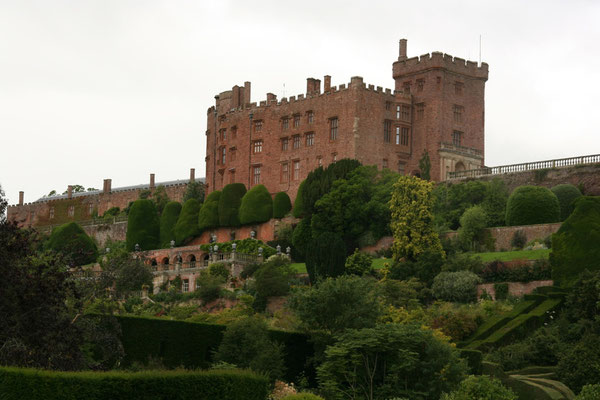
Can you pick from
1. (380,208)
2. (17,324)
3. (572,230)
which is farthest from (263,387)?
(380,208)

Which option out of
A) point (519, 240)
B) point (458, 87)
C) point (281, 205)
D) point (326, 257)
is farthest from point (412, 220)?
point (458, 87)

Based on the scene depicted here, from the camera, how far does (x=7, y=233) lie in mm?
27359

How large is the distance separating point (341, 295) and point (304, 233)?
26145 mm

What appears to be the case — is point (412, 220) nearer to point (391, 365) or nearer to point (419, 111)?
point (419, 111)

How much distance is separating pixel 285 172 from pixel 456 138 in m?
10.8

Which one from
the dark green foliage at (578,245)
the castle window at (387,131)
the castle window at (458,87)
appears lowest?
the dark green foliage at (578,245)

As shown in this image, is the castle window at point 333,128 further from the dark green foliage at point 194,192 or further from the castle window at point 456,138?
the dark green foliage at point 194,192

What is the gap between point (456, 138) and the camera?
227 feet

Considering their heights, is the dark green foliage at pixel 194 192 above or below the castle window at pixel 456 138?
below

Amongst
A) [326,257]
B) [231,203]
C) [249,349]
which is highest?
[231,203]

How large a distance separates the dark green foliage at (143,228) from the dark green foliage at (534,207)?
2652 cm

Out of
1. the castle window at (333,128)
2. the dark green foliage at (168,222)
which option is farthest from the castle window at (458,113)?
the dark green foliage at (168,222)

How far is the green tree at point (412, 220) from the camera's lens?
2060 inches

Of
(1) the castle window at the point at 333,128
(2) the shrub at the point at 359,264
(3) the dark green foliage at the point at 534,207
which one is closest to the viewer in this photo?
(2) the shrub at the point at 359,264
